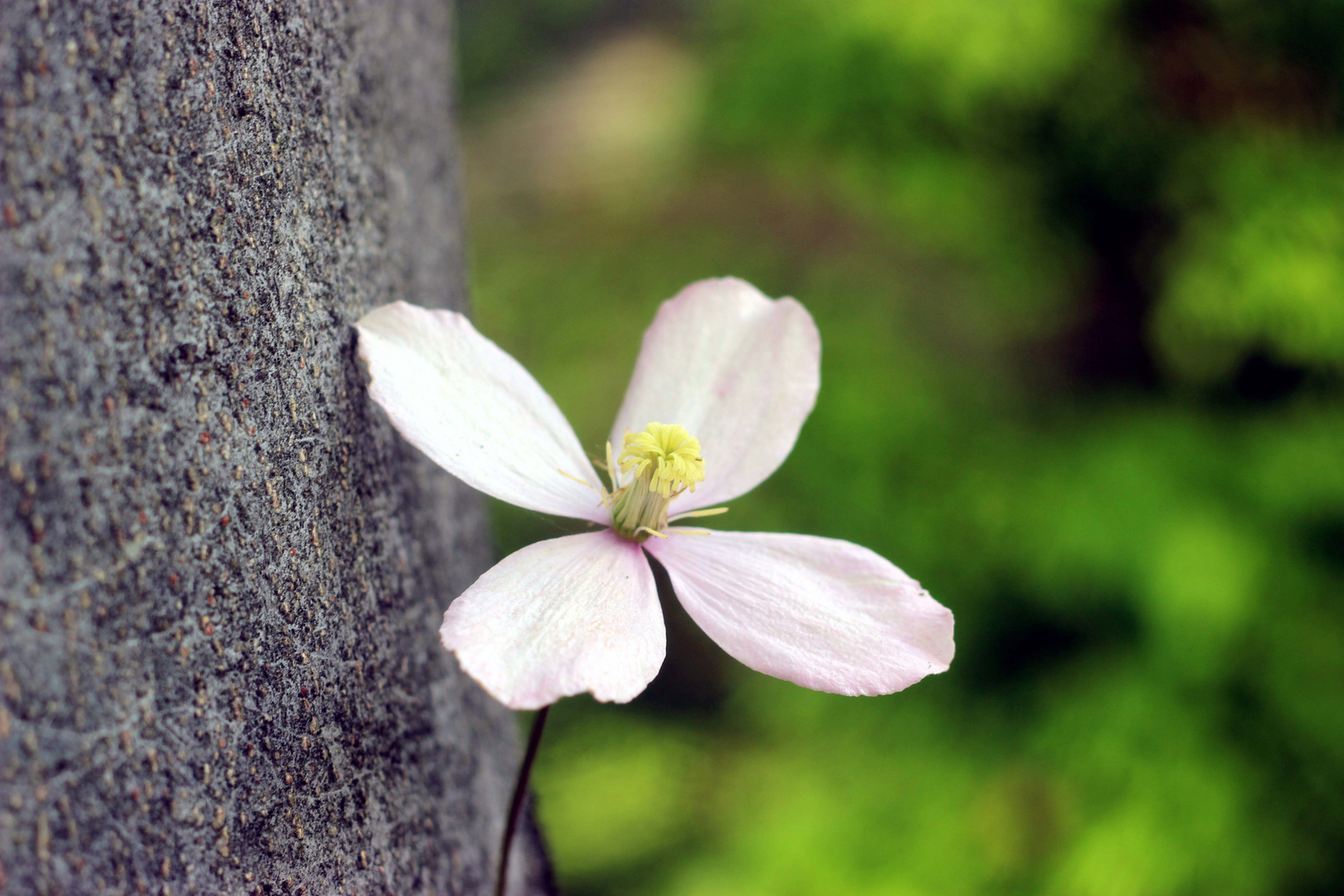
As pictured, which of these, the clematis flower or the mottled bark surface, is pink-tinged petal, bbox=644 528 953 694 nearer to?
the clematis flower

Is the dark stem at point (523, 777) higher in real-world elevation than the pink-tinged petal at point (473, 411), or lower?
lower

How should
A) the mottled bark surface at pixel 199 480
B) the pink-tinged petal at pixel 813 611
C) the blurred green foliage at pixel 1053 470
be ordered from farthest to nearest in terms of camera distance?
the blurred green foliage at pixel 1053 470
the pink-tinged petal at pixel 813 611
the mottled bark surface at pixel 199 480

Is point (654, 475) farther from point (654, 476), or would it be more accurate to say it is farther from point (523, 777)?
point (523, 777)

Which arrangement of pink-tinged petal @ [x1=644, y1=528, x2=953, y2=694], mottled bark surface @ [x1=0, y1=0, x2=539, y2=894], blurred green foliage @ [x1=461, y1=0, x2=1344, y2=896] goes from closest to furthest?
1. mottled bark surface @ [x1=0, y1=0, x2=539, y2=894]
2. pink-tinged petal @ [x1=644, y1=528, x2=953, y2=694]
3. blurred green foliage @ [x1=461, y1=0, x2=1344, y2=896]

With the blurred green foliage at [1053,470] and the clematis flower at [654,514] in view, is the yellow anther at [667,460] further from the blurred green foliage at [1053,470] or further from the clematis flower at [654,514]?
the blurred green foliage at [1053,470]

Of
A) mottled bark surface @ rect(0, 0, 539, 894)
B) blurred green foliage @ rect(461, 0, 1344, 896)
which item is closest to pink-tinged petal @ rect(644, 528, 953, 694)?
mottled bark surface @ rect(0, 0, 539, 894)

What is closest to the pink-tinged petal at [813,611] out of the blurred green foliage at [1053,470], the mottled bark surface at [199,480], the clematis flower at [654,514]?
the clematis flower at [654,514]

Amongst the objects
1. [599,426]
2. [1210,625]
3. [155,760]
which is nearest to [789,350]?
[155,760]
